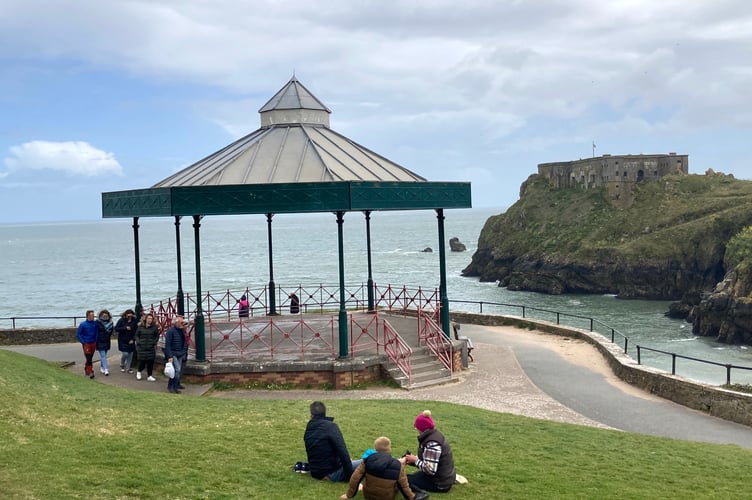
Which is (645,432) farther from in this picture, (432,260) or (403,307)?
(432,260)

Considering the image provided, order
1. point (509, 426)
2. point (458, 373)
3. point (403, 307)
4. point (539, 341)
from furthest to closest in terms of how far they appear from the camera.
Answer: point (403, 307), point (539, 341), point (458, 373), point (509, 426)

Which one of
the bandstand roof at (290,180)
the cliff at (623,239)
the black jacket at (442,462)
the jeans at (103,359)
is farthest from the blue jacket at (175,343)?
the cliff at (623,239)

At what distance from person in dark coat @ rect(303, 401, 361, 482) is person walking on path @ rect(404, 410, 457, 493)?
81 cm

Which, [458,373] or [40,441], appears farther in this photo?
[458,373]

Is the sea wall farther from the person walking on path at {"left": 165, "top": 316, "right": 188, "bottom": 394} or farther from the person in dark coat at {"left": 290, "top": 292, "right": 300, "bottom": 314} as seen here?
the person walking on path at {"left": 165, "top": 316, "right": 188, "bottom": 394}

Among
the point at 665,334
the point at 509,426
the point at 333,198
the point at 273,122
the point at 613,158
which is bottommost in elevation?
the point at 665,334

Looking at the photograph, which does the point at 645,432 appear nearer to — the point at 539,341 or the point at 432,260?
the point at 539,341

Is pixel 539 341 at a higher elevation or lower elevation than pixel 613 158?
lower

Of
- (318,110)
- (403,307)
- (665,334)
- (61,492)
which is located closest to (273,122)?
(318,110)

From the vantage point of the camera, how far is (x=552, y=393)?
16.7 m

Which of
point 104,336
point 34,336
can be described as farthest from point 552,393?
point 34,336

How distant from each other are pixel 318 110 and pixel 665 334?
3974cm

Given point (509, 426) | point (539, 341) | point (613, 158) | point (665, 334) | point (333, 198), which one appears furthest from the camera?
point (613, 158)

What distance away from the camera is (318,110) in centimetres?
2164
